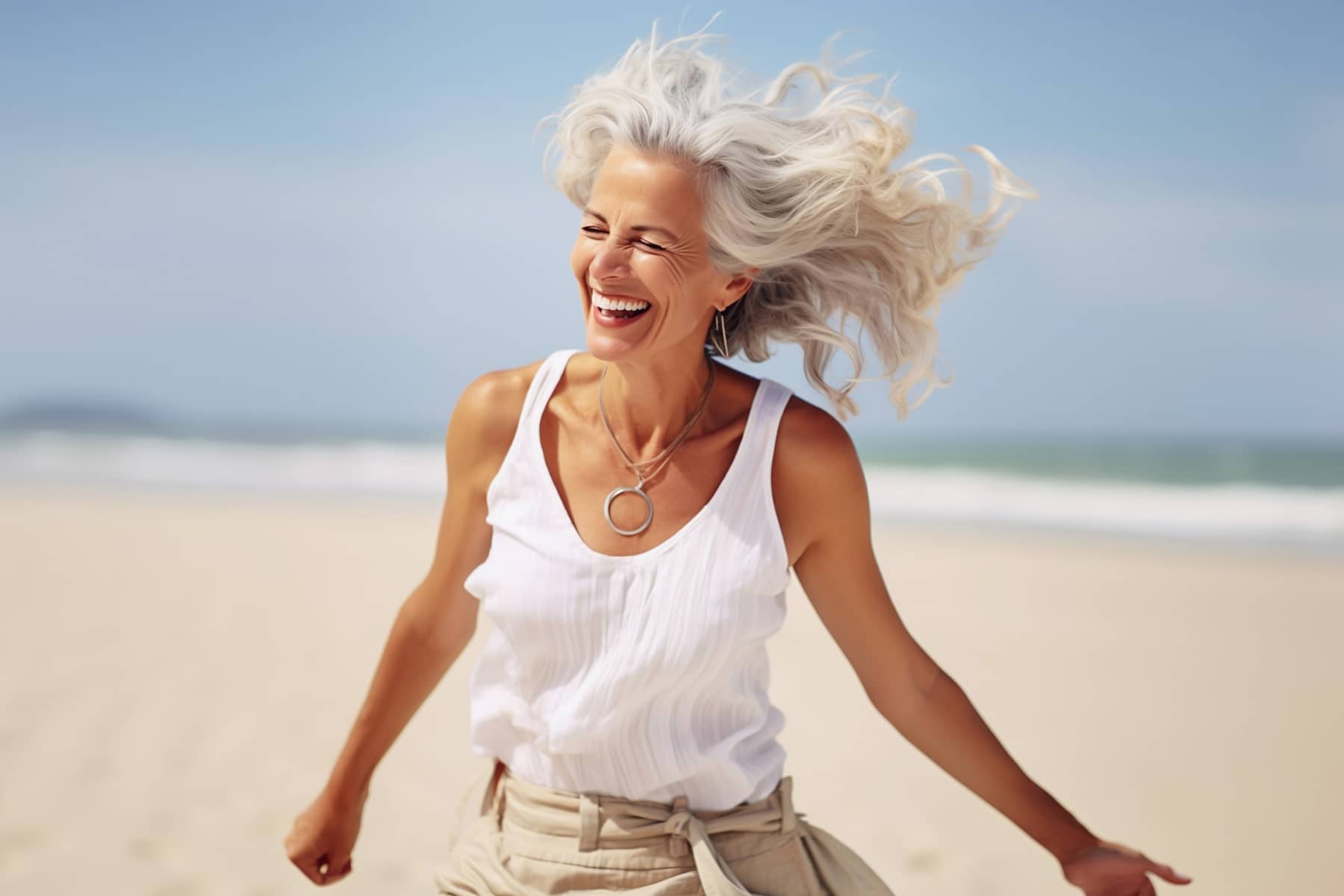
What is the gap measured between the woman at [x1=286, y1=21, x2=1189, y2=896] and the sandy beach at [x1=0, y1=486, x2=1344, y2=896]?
2265mm

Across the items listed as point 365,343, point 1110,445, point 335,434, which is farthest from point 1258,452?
point 365,343

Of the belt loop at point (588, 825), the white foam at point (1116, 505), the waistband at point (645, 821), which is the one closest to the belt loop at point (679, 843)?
the waistband at point (645, 821)

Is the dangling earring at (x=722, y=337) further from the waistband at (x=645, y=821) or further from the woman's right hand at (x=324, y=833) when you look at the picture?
the woman's right hand at (x=324, y=833)

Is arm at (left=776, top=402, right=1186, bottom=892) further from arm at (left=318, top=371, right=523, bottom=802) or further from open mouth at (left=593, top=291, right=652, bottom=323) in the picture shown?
arm at (left=318, top=371, right=523, bottom=802)

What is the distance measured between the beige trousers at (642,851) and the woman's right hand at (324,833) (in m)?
0.25

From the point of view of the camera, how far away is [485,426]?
235 centimetres

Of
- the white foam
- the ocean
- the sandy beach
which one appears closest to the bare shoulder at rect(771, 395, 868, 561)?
the sandy beach

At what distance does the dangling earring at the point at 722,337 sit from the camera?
8.13 ft

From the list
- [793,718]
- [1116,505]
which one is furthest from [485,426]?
[1116,505]

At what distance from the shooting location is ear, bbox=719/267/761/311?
2.32m

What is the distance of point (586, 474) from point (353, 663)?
5212 millimetres

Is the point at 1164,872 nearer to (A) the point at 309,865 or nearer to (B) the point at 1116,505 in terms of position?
(A) the point at 309,865

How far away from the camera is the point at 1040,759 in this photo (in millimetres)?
5867

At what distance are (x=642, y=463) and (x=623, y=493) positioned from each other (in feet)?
0.27
